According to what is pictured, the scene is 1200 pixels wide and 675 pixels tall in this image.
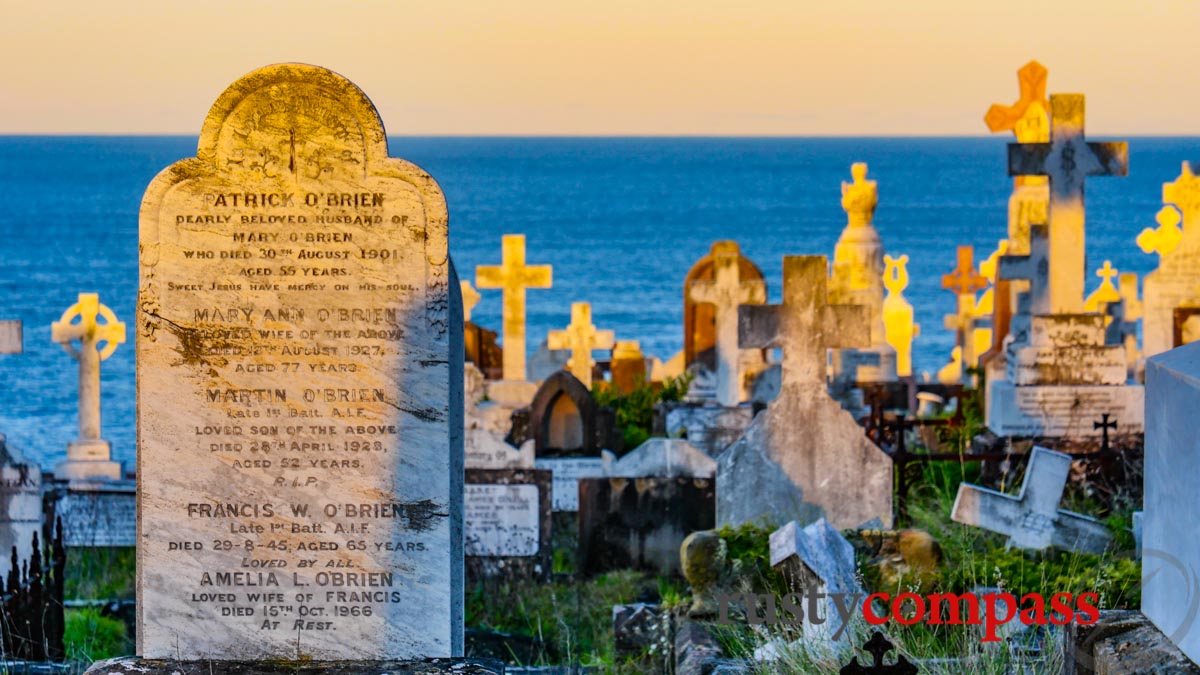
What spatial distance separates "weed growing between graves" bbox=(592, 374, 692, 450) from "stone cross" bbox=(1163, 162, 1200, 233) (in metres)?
4.19

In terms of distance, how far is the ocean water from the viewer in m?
35.1

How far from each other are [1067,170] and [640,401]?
388cm

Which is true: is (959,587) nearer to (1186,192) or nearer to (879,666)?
(879,666)

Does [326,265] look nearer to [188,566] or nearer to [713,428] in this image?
[188,566]

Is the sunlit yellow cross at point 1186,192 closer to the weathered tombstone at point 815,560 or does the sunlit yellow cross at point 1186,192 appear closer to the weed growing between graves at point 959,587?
the weed growing between graves at point 959,587

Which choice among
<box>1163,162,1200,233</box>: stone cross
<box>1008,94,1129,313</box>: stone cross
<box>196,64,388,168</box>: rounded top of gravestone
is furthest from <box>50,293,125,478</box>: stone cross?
<box>1163,162,1200,233</box>: stone cross

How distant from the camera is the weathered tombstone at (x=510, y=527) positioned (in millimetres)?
10875

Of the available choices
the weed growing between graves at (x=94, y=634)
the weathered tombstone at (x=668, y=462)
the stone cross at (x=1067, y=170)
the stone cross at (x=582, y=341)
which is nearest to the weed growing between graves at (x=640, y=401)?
the stone cross at (x=582, y=341)

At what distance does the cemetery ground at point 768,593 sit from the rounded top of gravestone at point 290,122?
2.27m

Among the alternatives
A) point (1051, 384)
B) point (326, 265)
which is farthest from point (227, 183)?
point (1051, 384)

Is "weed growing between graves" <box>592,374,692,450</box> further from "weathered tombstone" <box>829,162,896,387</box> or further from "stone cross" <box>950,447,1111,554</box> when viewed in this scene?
"stone cross" <box>950,447,1111,554</box>

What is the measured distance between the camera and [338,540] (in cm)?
603

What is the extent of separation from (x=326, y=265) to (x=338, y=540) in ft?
2.92

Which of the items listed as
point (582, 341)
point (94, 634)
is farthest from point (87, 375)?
point (582, 341)
